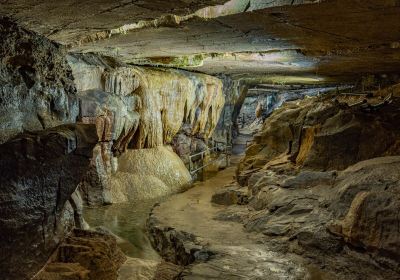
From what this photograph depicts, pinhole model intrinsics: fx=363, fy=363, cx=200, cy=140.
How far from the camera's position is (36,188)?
3754 millimetres

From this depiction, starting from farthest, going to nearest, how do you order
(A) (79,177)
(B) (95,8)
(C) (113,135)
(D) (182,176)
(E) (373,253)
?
(D) (182,176) → (C) (113,135) → (E) (373,253) → (A) (79,177) → (B) (95,8)

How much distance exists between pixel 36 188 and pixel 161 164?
23.7 feet

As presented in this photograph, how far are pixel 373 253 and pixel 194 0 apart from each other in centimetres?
375

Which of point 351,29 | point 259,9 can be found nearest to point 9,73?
point 259,9

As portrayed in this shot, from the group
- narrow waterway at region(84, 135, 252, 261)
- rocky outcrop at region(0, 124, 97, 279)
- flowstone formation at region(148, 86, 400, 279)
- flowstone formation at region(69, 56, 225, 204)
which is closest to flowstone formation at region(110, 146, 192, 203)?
flowstone formation at region(69, 56, 225, 204)

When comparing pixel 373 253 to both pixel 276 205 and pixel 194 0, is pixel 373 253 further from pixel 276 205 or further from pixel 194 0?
pixel 194 0

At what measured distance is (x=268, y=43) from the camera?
5.89 m

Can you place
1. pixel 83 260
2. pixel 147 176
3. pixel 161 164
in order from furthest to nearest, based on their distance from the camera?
pixel 161 164, pixel 147 176, pixel 83 260

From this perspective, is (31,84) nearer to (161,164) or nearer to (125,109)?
(125,109)

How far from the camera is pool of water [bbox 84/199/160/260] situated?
6396 millimetres

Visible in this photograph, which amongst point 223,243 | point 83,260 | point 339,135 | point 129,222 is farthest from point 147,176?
point 83,260

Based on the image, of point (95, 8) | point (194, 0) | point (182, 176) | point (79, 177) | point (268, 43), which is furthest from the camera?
point (182, 176)

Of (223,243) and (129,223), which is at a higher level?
(223,243)

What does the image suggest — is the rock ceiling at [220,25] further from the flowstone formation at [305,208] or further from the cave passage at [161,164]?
the flowstone formation at [305,208]
